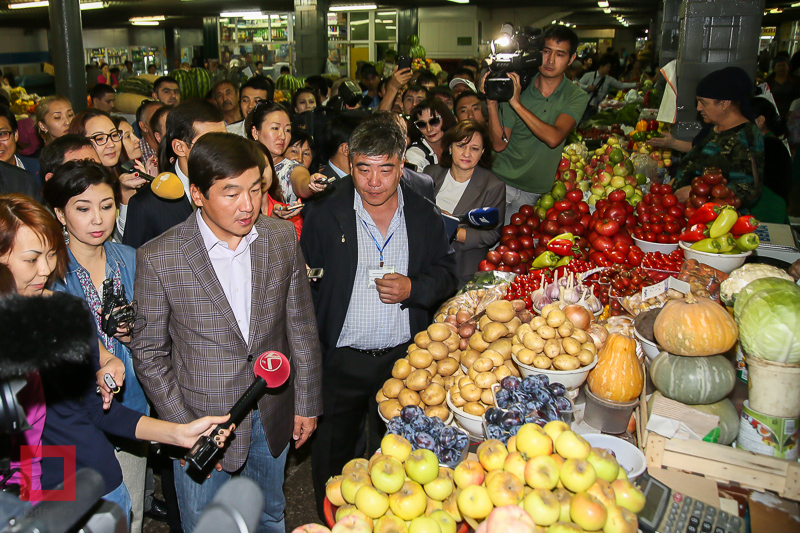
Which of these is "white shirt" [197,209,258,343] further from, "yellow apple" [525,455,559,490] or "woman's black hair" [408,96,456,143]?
"woman's black hair" [408,96,456,143]

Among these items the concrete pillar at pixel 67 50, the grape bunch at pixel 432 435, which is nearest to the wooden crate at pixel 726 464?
the grape bunch at pixel 432 435

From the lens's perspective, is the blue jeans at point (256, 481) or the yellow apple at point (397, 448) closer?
the yellow apple at point (397, 448)

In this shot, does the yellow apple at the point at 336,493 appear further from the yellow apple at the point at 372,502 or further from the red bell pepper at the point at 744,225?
the red bell pepper at the point at 744,225

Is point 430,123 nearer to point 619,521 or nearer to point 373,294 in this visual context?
point 373,294

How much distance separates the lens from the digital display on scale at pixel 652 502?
61.5 inches

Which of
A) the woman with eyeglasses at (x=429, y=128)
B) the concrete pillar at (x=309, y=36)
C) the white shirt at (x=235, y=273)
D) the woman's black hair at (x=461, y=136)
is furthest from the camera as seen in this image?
the concrete pillar at (x=309, y=36)

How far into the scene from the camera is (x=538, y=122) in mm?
3852

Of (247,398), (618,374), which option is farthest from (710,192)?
(247,398)

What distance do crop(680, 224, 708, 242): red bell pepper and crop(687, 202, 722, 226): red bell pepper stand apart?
52mm

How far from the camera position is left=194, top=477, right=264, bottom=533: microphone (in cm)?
91

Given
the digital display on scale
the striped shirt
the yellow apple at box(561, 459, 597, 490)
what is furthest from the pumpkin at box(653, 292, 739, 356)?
the striped shirt

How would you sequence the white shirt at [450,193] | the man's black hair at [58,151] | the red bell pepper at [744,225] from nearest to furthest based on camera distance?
1. the man's black hair at [58,151]
2. the red bell pepper at [744,225]
3. the white shirt at [450,193]

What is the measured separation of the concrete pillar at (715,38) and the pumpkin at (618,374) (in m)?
3.77

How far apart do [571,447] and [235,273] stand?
1252 millimetres
